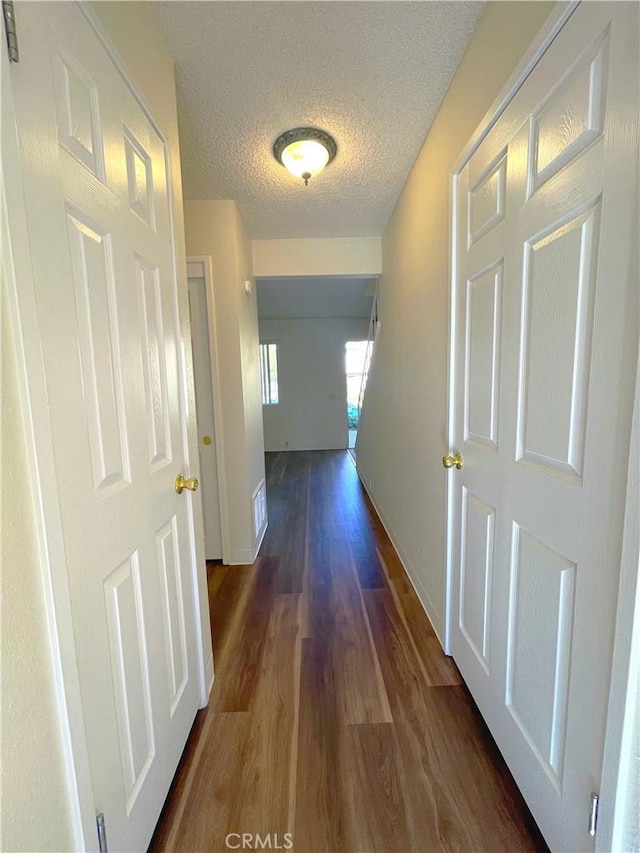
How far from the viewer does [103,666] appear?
0.80 metres

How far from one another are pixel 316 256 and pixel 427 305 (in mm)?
1563

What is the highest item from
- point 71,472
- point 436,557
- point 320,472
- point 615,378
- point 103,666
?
point 615,378

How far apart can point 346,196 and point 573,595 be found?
2513 mm

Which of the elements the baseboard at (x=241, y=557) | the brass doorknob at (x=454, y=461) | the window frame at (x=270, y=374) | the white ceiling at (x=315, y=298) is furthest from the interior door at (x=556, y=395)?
the window frame at (x=270, y=374)

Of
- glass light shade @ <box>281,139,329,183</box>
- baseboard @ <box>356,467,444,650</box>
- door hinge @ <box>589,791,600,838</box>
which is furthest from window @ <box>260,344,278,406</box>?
door hinge @ <box>589,791,600,838</box>

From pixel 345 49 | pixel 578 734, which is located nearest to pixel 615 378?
pixel 578 734

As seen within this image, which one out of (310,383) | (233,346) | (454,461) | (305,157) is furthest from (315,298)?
(454,461)

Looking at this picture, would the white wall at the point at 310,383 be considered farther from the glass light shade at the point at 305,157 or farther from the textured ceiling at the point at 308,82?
the glass light shade at the point at 305,157

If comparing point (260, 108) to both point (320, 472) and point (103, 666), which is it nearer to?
point (103, 666)

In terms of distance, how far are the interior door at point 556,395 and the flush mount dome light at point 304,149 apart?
2.76 feet

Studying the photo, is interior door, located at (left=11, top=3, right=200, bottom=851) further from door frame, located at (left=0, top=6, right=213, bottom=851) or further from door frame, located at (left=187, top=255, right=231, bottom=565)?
door frame, located at (left=187, top=255, right=231, bottom=565)

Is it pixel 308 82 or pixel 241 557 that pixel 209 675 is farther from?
pixel 308 82

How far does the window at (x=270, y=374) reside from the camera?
7.26 m

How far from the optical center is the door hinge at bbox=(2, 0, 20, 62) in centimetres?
58
